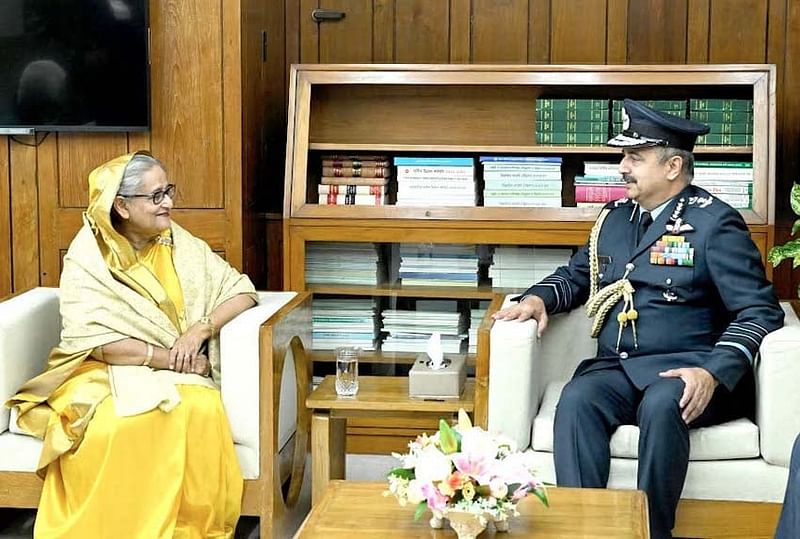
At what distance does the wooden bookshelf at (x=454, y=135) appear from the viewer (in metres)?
4.41

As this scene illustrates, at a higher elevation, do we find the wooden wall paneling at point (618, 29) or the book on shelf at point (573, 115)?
the wooden wall paneling at point (618, 29)

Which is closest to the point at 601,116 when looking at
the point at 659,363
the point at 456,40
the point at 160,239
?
the point at 456,40

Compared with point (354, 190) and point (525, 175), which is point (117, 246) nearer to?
point (354, 190)

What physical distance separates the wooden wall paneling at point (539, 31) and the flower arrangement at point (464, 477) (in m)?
2.68

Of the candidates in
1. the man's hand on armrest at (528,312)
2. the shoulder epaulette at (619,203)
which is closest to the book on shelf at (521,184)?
the shoulder epaulette at (619,203)

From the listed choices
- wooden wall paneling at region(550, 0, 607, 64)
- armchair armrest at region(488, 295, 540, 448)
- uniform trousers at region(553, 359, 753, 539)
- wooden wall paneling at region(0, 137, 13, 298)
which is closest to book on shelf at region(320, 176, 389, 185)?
wooden wall paneling at region(550, 0, 607, 64)

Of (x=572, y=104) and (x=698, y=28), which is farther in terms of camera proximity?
(x=698, y=28)

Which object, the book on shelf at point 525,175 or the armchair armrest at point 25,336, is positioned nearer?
the armchair armrest at point 25,336

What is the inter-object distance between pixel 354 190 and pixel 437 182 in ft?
0.95

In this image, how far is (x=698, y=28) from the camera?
4902mm

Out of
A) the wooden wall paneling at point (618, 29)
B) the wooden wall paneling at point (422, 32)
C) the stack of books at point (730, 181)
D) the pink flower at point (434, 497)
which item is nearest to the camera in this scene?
the pink flower at point (434, 497)

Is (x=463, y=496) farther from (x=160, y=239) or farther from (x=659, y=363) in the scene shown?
(x=160, y=239)

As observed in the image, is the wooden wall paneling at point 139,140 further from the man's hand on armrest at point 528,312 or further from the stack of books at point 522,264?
the man's hand on armrest at point 528,312

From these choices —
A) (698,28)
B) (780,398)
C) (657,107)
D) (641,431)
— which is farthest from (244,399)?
(698,28)
